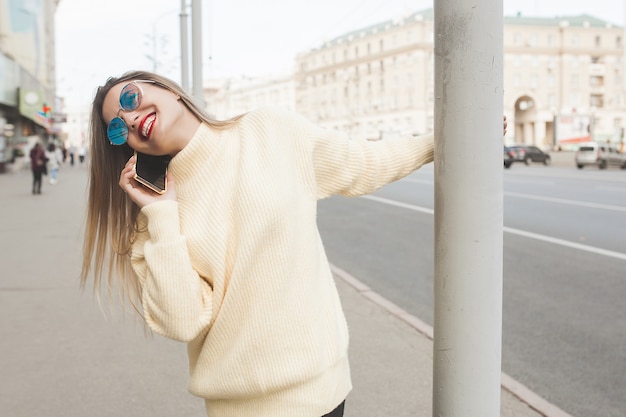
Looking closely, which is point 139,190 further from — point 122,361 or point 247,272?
point 122,361

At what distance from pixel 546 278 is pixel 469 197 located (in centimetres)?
662

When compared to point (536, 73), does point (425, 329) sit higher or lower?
lower

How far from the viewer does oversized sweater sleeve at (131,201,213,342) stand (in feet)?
4.93

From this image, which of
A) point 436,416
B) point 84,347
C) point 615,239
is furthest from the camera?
point 615,239

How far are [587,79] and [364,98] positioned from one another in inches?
1271

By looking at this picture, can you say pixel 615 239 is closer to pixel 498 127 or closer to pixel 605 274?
pixel 605 274

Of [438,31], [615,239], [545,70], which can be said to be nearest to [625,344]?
[438,31]

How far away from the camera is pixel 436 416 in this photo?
1868mm

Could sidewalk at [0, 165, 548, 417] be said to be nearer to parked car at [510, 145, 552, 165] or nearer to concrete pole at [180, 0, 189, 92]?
concrete pole at [180, 0, 189, 92]

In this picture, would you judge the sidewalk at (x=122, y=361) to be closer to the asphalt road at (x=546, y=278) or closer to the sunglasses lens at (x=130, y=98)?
the asphalt road at (x=546, y=278)

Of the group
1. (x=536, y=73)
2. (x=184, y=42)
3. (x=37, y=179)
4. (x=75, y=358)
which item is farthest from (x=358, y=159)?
(x=536, y=73)

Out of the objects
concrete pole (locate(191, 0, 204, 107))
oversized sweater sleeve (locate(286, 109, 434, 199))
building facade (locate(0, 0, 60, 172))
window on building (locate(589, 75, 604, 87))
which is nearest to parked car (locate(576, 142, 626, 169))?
building facade (locate(0, 0, 60, 172))

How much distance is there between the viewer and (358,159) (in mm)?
1799

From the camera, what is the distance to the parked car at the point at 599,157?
38.1 metres
